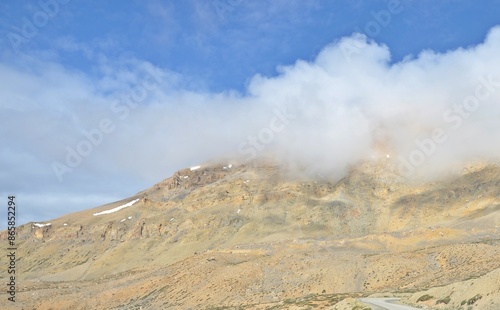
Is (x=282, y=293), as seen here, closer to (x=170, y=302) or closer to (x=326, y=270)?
(x=326, y=270)

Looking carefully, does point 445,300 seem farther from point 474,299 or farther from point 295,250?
point 295,250

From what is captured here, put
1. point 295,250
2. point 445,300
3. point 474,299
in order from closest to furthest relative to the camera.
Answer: point 474,299
point 445,300
point 295,250

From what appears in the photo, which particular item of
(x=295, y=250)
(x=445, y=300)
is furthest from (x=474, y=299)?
(x=295, y=250)

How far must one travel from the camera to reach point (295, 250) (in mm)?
84688

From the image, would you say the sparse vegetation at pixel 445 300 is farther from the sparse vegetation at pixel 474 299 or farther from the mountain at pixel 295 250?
the sparse vegetation at pixel 474 299

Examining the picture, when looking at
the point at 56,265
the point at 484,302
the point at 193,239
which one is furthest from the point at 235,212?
the point at 484,302

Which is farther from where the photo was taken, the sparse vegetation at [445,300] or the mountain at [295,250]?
the mountain at [295,250]

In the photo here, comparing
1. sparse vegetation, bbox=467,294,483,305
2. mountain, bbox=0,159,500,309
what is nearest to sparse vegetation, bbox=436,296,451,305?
mountain, bbox=0,159,500,309

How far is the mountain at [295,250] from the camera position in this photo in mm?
60094

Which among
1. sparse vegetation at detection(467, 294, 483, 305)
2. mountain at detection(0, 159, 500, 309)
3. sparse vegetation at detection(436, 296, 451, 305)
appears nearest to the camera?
sparse vegetation at detection(467, 294, 483, 305)

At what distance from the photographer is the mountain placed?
60.1 meters

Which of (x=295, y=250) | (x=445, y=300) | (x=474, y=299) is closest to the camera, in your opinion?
(x=474, y=299)

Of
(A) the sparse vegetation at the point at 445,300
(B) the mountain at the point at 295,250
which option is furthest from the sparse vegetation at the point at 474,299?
(A) the sparse vegetation at the point at 445,300

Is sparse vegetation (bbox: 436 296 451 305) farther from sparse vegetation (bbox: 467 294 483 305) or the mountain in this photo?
sparse vegetation (bbox: 467 294 483 305)
